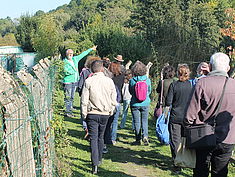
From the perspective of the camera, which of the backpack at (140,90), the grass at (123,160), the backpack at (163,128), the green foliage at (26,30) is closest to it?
the grass at (123,160)

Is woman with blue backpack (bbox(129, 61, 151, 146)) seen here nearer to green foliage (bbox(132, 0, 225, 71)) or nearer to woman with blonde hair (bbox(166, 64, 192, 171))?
woman with blonde hair (bbox(166, 64, 192, 171))

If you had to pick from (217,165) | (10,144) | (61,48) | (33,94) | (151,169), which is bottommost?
(151,169)

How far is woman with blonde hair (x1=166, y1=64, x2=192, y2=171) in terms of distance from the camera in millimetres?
6139

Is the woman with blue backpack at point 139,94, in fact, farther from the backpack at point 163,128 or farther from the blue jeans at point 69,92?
the blue jeans at point 69,92

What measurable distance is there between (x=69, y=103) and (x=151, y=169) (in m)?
4.95

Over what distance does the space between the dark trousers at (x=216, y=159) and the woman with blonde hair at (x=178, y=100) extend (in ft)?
5.55

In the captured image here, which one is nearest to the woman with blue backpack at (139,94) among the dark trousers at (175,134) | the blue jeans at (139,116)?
the blue jeans at (139,116)

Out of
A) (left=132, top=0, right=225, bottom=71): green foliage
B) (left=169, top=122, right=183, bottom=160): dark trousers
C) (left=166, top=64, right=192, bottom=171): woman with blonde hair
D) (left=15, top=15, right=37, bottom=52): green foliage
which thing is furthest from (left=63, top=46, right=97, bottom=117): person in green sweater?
(left=15, top=15, right=37, bottom=52): green foliage

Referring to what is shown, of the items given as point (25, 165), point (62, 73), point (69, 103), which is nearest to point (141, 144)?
point (69, 103)

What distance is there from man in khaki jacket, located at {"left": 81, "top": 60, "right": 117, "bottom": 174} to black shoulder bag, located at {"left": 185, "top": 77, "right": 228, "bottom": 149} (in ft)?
7.20

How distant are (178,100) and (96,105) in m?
1.42

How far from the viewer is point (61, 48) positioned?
29219 millimetres

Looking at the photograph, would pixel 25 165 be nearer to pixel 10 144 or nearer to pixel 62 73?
pixel 10 144

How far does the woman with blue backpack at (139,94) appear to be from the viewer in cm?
769
